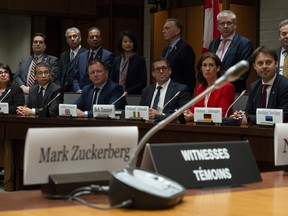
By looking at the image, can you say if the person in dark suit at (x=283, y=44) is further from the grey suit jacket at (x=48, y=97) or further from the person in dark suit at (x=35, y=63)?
the person in dark suit at (x=35, y=63)

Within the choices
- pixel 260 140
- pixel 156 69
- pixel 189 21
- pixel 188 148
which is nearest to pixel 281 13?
pixel 189 21

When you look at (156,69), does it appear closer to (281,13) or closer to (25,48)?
(281,13)

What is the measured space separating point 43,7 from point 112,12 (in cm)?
122

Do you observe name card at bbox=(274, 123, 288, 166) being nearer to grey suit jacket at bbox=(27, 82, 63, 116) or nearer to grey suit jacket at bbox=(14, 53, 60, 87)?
grey suit jacket at bbox=(27, 82, 63, 116)

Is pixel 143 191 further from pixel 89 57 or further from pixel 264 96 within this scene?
pixel 89 57

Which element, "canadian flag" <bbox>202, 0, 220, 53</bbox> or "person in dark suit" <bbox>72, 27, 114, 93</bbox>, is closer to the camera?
"person in dark suit" <bbox>72, 27, 114, 93</bbox>

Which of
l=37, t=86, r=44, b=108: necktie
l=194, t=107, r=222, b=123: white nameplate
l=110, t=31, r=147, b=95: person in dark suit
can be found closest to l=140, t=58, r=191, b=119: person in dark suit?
l=194, t=107, r=222, b=123: white nameplate

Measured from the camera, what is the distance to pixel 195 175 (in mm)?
1944

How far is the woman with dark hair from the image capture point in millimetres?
6379

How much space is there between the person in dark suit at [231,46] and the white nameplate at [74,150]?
145 inches

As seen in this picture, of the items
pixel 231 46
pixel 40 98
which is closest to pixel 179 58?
pixel 231 46

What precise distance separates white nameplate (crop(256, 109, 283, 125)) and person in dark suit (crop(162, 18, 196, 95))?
2.38m

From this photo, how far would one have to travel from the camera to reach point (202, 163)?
196cm

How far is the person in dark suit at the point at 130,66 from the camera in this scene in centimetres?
669
